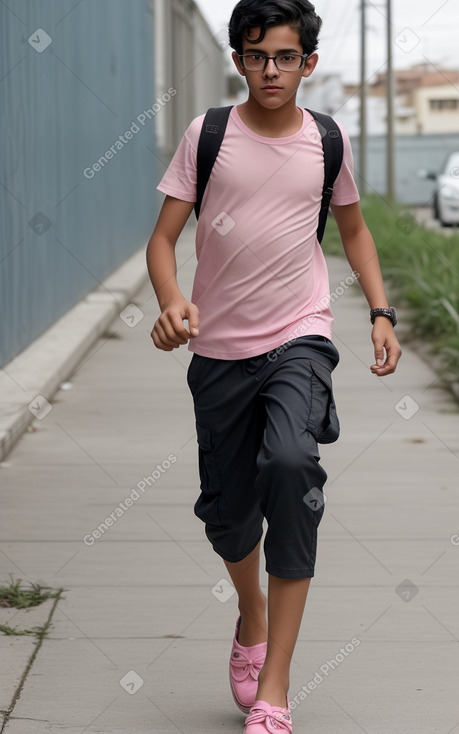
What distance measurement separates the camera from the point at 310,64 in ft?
11.9

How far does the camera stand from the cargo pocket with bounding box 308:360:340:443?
3520 millimetres

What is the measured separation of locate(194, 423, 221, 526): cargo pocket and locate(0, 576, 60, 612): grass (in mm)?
1249

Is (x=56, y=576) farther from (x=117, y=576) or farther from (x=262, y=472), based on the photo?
(x=262, y=472)

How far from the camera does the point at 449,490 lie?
21.3 feet

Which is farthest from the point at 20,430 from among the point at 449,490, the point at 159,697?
the point at 159,697

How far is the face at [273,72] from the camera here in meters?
3.50

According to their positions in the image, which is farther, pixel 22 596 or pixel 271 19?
pixel 22 596

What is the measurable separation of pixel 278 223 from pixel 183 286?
38.0ft

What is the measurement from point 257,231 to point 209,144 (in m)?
0.25

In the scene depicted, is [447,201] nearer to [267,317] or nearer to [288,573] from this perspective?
[267,317]

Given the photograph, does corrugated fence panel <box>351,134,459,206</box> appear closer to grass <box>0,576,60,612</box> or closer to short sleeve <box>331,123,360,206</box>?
grass <box>0,576,60,612</box>

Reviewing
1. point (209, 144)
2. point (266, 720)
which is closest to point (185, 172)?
point (209, 144)

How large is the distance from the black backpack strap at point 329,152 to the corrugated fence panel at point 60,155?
5484mm

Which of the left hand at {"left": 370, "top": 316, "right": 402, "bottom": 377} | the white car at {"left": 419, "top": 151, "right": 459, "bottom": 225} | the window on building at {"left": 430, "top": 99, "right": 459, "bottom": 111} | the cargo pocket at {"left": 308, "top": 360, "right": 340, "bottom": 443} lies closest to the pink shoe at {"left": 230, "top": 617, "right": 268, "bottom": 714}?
the cargo pocket at {"left": 308, "top": 360, "right": 340, "bottom": 443}
